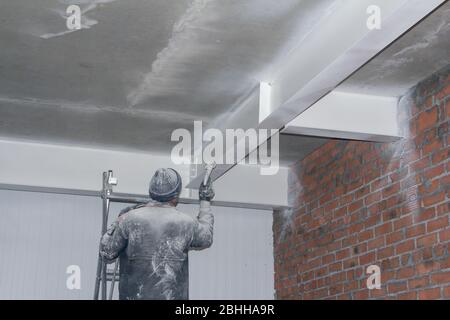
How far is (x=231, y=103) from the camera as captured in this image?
5715mm

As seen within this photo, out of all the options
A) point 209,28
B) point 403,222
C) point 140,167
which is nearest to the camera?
point 209,28

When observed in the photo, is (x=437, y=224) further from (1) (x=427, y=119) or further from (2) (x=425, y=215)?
(1) (x=427, y=119)

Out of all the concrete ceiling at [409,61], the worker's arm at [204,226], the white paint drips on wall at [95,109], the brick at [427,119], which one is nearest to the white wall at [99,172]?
the white paint drips on wall at [95,109]

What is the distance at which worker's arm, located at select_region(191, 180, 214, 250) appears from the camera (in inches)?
162

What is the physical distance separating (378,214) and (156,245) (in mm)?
2179

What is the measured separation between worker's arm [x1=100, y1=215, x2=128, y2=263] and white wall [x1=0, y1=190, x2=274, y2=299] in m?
2.94

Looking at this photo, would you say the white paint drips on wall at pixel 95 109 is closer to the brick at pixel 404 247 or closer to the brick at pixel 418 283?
the brick at pixel 404 247

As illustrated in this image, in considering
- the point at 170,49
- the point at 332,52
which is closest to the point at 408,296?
the point at 332,52

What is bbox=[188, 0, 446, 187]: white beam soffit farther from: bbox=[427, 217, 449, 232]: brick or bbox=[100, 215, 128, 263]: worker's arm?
bbox=[100, 215, 128, 263]: worker's arm

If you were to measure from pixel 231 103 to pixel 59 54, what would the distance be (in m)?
1.43

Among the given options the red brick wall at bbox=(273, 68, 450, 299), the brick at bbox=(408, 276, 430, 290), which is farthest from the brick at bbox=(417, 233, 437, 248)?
the brick at bbox=(408, 276, 430, 290)
